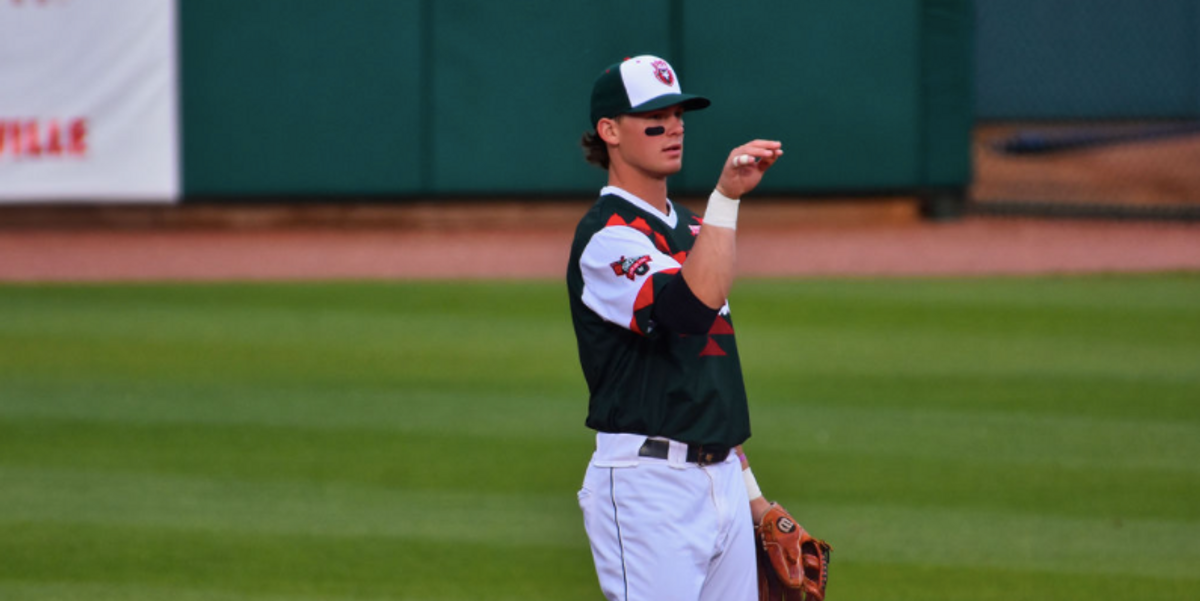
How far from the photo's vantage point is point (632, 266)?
359 centimetres

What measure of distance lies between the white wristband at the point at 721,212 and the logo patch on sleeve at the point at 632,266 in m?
0.20

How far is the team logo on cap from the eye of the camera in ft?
12.2

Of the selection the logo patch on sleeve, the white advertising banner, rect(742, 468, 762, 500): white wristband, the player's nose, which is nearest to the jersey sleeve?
the logo patch on sleeve

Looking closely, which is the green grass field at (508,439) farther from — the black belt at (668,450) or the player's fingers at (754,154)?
the player's fingers at (754,154)

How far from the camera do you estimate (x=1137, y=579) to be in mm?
5898

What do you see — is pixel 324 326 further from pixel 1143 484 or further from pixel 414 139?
pixel 1143 484

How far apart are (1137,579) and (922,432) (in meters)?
2.26

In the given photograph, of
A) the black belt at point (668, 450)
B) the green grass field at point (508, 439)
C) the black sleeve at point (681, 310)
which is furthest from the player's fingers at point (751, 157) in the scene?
the green grass field at point (508, 439)

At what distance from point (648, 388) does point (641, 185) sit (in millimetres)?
471

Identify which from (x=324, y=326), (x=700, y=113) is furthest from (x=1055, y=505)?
(x=700, y=113)

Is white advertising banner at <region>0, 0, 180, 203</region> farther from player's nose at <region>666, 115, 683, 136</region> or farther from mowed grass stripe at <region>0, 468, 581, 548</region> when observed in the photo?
player's nose at <region>666, 115, 683, 136</region>

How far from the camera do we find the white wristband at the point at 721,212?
11.3ft

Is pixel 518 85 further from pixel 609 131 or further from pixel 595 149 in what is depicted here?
pixel 609 131

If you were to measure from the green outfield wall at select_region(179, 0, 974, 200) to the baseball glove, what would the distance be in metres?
10.7
